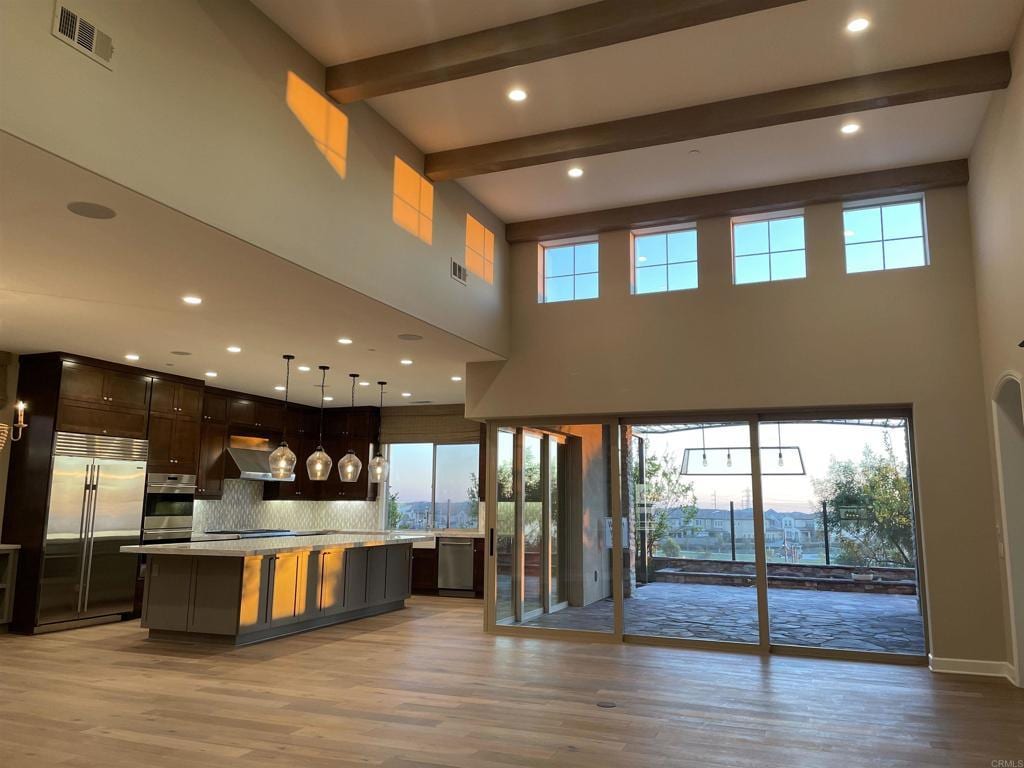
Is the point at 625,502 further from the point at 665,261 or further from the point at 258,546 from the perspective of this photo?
the point at 258,546

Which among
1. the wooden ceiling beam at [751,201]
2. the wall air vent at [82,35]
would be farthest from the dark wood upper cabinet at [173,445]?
the wall air vent at [82,35]

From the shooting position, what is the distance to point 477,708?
4.81 metres

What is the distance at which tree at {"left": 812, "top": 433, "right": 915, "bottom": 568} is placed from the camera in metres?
6.47

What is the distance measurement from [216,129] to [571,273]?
173 inches

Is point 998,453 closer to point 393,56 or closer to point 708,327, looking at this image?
point 708,327

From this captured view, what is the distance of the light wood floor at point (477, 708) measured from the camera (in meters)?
3.94

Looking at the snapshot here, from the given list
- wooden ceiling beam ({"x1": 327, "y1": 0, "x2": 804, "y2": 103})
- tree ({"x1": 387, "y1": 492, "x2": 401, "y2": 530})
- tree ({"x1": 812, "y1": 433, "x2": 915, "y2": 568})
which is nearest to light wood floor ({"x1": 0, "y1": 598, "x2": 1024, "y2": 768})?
tree ({"x1": 812, "y1": 433, "x2": 915, "y2": 568})

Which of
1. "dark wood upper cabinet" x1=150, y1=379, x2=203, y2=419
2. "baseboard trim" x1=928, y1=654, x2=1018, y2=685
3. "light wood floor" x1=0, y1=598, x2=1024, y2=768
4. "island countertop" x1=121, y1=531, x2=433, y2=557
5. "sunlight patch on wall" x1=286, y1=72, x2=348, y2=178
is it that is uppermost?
"sunlight patch on wall" x1=286, y1=72, x2=348, y2=178

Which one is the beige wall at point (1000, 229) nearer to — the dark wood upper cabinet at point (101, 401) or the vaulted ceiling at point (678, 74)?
the vaulted ceiling at point (678, 74)

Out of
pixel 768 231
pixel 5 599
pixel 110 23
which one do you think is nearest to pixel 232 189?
pixel 110 23

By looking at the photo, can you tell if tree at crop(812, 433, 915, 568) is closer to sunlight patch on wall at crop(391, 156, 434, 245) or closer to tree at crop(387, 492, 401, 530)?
sunlight patch on wall at crop(391, 156, 434, 245)

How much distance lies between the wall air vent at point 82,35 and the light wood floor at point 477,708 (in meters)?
3.51

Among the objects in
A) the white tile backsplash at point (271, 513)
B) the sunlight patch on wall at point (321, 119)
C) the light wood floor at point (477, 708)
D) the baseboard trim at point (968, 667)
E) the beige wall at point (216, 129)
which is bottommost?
the light wood floor at point (477, 708)

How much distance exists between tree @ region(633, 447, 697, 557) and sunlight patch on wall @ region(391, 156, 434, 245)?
3128mm
